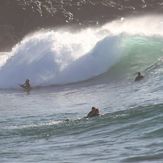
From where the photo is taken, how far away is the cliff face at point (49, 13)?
42062mm

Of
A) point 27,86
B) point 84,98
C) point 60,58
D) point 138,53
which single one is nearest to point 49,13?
point 60,58

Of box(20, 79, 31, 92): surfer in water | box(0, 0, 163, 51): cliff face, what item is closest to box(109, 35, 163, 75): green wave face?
box(20, 79, 31, 92): surfer in water

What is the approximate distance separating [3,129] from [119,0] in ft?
105

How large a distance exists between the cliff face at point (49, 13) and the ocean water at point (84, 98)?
5035mm

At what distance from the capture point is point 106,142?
12680 millimetres

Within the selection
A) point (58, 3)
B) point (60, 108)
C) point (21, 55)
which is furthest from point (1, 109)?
point (58, 3)

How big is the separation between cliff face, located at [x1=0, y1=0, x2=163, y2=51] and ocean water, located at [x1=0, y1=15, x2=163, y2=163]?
16.5ft

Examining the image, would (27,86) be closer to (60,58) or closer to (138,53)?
(60,58)

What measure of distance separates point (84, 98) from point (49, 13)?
23606mm

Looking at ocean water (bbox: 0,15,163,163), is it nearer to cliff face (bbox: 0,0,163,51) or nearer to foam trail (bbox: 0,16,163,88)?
foam trail (bbox: 0,16,163,88)

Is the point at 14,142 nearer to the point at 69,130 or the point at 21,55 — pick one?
the point at 69,130

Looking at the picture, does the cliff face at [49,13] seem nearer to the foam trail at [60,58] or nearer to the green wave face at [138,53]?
the foam trail at [60,58]

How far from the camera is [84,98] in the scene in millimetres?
20609

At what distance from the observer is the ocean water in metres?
12.2
